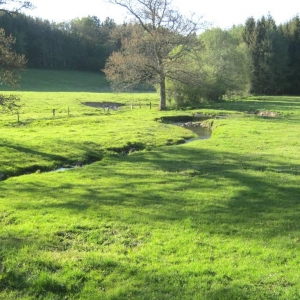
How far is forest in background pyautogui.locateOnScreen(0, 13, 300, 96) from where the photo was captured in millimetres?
67875

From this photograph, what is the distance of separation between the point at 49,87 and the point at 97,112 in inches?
2198

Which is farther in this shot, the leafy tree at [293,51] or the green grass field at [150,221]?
the leafy tree at [293,51]

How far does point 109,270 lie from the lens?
9.29 meters

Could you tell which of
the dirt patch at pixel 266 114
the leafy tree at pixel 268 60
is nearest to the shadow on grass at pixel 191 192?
the dirt patch at pixel 266 114

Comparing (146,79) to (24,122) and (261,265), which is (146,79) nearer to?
(24,122)

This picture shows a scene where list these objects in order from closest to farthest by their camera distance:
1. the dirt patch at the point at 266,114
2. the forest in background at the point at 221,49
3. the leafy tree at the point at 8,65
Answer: the leafy tree at the point at 8,65
the dirt patch at the point at 266,114
the forest in background at the point at 221,49

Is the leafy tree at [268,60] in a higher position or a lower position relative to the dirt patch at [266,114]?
higher

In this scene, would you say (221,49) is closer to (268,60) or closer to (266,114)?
(268,60)

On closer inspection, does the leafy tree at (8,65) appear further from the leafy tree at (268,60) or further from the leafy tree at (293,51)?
the leafy tree at (293,51)

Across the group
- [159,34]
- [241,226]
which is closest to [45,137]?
[241,226]

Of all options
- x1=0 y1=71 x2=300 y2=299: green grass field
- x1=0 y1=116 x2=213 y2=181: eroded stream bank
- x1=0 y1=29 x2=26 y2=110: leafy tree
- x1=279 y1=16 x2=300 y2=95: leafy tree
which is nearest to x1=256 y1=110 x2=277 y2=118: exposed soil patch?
x1=0 y1=116 x2=213 y2=181: eroded stream bank

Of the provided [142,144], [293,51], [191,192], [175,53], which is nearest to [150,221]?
[191,192]

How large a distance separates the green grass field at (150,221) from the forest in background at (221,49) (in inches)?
556

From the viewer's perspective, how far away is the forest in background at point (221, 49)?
67.9 meters
